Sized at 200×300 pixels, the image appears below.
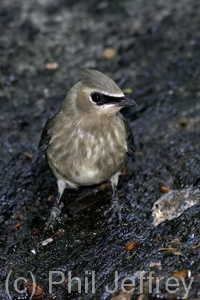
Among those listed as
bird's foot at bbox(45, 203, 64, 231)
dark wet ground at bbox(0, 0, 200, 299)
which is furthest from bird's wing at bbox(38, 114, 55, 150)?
A: bird's foot at bbox(45, 203, 64, 231)

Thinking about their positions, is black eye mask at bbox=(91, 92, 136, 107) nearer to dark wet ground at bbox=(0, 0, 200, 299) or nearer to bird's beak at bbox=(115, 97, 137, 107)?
bird's beak at bbox=(115, 97, 137, 107)

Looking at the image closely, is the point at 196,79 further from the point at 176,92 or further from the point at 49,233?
the point at 49,233

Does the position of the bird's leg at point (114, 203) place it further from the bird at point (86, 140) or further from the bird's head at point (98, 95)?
the bird's head at point (98, 95)

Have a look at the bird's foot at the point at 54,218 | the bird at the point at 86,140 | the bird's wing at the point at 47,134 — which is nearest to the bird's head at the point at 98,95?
the bird at the point at 86,140

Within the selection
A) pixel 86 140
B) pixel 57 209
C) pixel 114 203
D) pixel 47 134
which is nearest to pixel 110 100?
pixel 86 140

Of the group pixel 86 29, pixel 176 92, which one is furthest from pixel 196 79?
pixel 86 29

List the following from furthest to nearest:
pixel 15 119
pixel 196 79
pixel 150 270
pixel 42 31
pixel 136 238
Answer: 1. pixel 42 31
2. pixel 196 79
3. pixel 15 119
4. pixel 136 238
5. pixel 150 270
